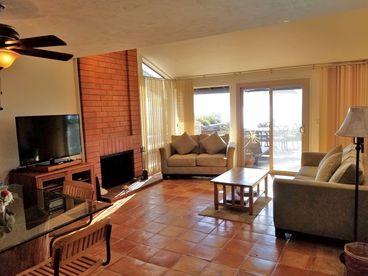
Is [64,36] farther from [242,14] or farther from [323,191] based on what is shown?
[323,191]

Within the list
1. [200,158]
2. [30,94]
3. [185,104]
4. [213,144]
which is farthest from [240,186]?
[185,104]

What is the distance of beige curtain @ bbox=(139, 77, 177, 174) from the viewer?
5.97 m

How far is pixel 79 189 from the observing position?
2.71 metres

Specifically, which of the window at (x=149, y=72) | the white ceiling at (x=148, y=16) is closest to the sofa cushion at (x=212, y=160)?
the window at (x=149, y=72)

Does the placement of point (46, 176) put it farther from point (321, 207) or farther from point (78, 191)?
point (321, 207)

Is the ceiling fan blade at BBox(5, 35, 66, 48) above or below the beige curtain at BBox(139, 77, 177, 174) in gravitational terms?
Result: above

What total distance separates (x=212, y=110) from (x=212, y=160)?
169cm

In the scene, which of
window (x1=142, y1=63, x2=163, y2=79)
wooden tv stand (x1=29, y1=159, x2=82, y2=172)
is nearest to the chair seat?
wooden tv stand (x1=29, y1=159, x2=82, y2=172)

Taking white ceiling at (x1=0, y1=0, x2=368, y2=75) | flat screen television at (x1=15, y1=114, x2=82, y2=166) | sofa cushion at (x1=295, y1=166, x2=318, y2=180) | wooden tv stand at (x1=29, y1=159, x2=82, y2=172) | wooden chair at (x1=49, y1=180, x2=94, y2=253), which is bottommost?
sofa cushion at (x1=295, y1=166, x2=318, y2=180)

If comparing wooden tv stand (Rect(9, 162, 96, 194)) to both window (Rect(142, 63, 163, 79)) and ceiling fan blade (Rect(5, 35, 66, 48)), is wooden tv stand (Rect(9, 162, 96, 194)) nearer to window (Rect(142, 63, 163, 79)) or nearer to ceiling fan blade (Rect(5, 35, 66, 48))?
ceiling fan blade (Rect(5, 35, 66, 48))

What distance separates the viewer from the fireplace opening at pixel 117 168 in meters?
5.00

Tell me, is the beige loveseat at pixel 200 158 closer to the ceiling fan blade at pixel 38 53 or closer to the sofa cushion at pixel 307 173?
the sofa cushion at pixel 307 173

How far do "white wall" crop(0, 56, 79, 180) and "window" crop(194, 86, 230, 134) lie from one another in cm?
333

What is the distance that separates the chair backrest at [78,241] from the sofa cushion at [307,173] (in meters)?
2.98
